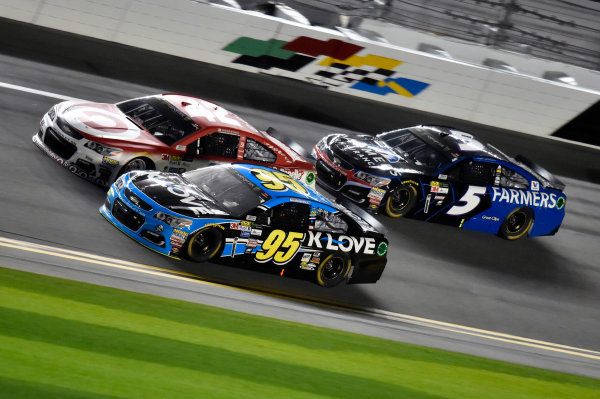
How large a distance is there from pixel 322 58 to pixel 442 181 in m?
5.89

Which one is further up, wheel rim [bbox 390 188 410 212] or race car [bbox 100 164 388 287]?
race car [bbox 100 164 388 287]

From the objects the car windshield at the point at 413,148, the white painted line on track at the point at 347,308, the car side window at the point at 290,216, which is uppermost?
the car side window at the point at 290,216

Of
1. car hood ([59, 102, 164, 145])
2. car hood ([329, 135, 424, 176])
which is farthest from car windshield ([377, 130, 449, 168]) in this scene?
car hood ([59, 102, 164, 145])

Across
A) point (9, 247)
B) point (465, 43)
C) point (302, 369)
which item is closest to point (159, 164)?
point (9, 247)

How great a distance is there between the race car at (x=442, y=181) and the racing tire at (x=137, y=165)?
353 cm

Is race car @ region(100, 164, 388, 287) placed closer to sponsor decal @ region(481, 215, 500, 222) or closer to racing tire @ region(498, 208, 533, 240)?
sponsor decal @ region(481, 215, 500, 222)

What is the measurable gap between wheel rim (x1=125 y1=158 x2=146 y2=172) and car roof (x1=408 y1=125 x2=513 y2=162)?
5495 mm

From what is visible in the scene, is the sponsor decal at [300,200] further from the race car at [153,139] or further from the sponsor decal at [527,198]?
the sponsor decal at [527,198]

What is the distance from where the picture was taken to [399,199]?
48.5 ft

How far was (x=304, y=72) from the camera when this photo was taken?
1981 cm

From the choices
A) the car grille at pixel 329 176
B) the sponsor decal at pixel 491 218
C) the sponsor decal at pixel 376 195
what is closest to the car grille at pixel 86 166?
the car grille at pixel 329 176

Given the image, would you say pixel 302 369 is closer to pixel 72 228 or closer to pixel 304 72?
pixel 72 228

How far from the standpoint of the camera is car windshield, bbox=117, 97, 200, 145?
13047 millimetres

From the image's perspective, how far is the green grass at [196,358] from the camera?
6559 millimetres
